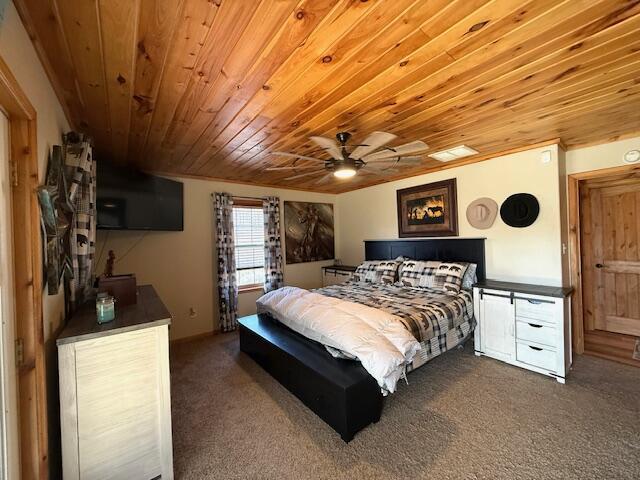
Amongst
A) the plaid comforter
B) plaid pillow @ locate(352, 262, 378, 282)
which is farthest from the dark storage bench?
plaid pillow @ locate(352, 262, 378, 282)

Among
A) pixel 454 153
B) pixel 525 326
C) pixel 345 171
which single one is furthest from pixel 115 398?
pixel 454 153

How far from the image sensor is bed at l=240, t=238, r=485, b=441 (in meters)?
1.84

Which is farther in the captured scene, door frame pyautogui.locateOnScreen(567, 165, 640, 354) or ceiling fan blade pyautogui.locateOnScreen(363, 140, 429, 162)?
door frame pyautogui.locateOnScreen(567, 165, 640, 354)

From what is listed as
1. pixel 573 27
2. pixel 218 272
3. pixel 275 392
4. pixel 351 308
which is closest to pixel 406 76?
pixel 573 27

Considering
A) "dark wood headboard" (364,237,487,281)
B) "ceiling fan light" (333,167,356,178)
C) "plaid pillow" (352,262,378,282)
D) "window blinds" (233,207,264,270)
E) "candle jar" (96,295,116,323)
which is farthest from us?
"window blinds" (233,207,264,270)

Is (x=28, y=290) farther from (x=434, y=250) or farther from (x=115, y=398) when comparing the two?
(x=434, y=250)

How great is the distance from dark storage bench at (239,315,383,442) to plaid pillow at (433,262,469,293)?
5.68 feet

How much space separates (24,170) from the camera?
1.12m

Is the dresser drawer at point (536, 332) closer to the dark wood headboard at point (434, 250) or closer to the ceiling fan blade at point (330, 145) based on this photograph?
the dark wood headboard at point (434, 250)

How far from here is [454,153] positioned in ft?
10.2

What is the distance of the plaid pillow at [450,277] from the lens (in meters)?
3.18

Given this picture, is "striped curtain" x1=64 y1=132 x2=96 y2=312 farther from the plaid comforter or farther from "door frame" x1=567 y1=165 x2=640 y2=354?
"door frame" x1=567 y1=165 x2=640 y2=354

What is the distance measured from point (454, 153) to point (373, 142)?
1.63 metres

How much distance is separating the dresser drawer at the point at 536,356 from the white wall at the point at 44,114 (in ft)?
11.9
